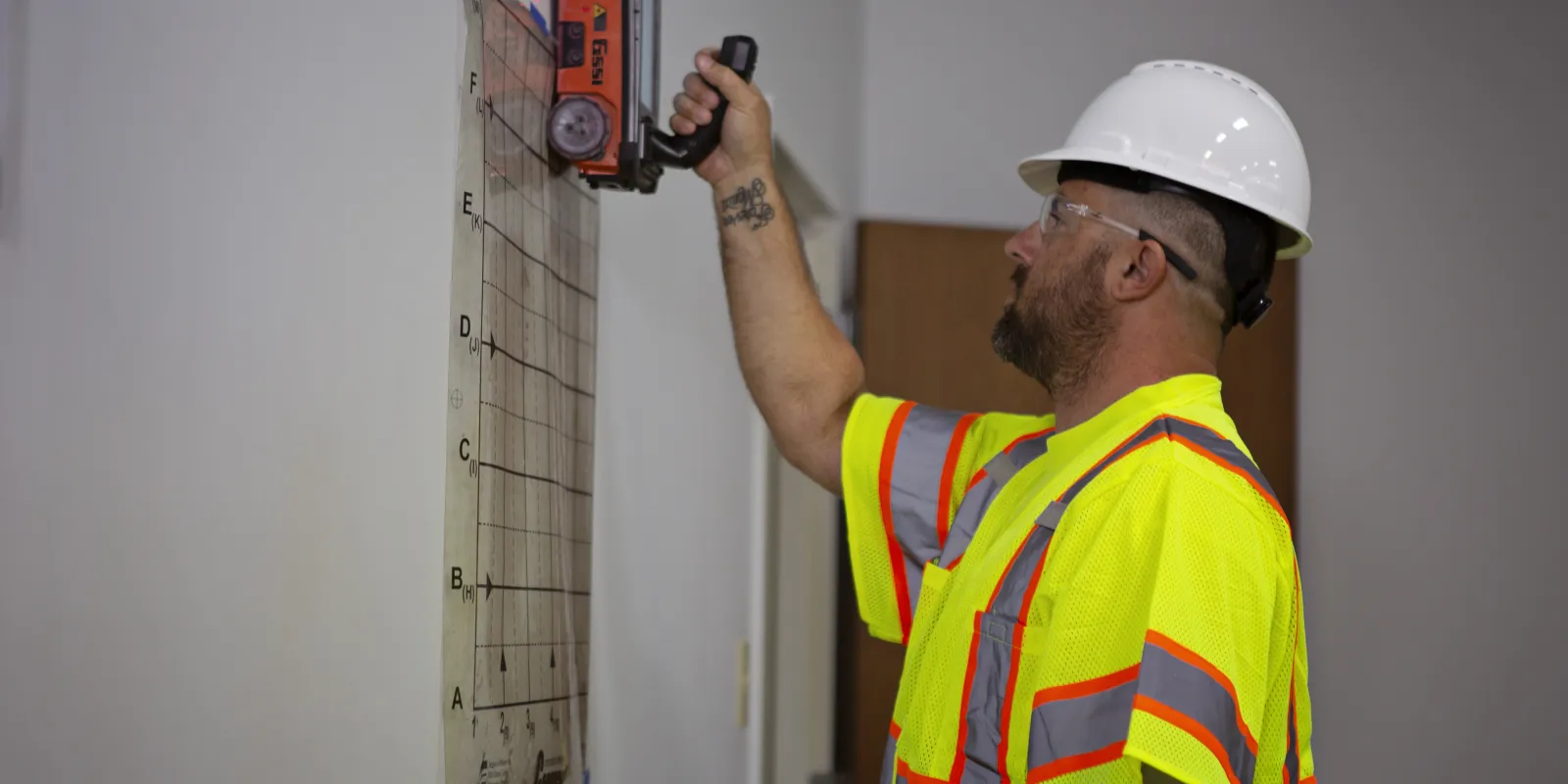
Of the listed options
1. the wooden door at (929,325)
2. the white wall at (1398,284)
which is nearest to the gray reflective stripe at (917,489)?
the wooden door at (929,325)

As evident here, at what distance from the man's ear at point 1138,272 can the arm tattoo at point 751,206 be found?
37 cm

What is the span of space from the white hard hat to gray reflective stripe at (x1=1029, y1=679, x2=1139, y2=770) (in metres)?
0.54

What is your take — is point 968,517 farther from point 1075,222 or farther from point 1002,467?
point 1075,222

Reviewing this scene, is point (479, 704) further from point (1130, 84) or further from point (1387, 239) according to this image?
point (1387, 239)

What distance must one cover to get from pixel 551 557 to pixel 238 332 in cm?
32

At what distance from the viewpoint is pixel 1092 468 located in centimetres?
110

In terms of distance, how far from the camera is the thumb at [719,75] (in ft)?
3.83

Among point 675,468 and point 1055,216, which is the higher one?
point 1055,216

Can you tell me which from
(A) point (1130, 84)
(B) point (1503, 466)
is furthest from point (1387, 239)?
(A) point (1130, 84)

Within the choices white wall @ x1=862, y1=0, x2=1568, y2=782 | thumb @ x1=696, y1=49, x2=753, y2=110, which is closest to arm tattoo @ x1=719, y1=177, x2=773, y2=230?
thumb @ x1=696, y1=49, x2=753, y2=110

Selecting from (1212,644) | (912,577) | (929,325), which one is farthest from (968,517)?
(929,325)

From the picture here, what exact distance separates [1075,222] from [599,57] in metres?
0.56

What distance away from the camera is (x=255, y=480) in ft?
2.80

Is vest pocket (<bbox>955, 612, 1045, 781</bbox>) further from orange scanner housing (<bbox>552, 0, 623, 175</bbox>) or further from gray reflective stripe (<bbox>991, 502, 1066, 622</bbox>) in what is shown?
orange scanner housing (<bbox>552, 0, 623, 175</bbox>)
